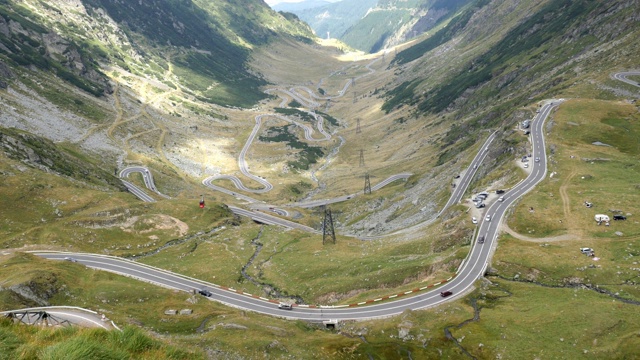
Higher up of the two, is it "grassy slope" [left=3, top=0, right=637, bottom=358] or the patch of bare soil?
the patch of bare soil

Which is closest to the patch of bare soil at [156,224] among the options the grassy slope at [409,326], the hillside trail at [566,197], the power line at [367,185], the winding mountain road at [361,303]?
the winding mountain road at [361,303]

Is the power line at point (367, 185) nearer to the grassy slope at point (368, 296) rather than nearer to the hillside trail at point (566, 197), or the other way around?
the grassy slope at point (368, 296)

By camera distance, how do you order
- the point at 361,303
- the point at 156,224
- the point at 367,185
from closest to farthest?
the point at 361,303
the point at 156,224
the point at 367,185

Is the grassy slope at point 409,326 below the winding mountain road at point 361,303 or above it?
below

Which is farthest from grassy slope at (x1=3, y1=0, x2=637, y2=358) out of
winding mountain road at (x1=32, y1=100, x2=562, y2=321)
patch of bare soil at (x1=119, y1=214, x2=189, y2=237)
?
patch of bare soil at (x1=119, y1=214, x2=189, y2=237)

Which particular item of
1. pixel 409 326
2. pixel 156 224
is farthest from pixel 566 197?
pixel 156 224

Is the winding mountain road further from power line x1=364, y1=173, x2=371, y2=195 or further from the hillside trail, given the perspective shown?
power line x1=364, y1=173, x2=371, y2=195

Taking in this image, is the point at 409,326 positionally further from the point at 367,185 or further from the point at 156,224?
the point at 367,185

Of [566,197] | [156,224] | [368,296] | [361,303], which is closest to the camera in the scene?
[361,303]

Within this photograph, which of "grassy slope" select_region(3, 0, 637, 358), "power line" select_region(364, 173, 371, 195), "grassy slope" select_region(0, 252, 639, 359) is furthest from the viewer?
"power line" select_region(364, 173, 371, 195)

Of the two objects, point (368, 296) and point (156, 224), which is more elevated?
point (156, 224)

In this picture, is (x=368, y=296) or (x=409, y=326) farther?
(x=368, y=296)
